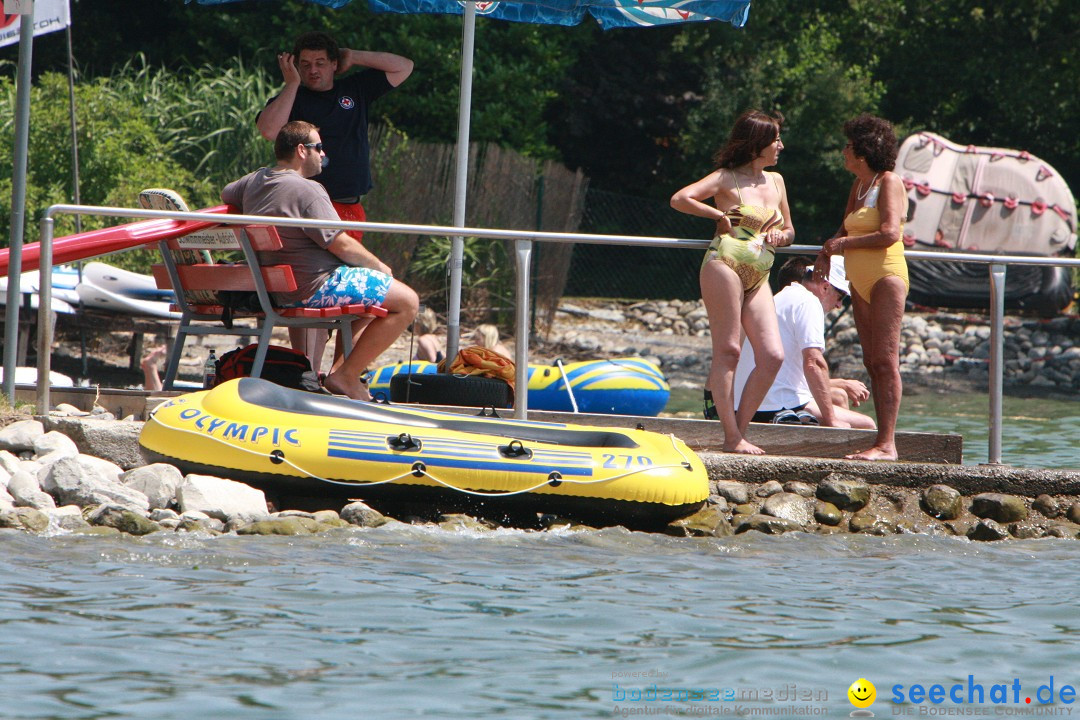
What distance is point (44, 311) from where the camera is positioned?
6398 millimetres

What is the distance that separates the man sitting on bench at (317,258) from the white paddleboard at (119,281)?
4.88 metres

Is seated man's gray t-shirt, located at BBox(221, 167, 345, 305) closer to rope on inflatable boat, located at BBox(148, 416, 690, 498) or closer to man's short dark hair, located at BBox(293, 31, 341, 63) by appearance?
man's short dark hair, located at BBox(293, 31, 341, 63)

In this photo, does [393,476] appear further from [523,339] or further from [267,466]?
[523,339]

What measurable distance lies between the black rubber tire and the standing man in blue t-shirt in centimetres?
50

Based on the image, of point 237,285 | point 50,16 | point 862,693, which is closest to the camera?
point 862,693

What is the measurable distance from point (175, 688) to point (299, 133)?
11.5 feet

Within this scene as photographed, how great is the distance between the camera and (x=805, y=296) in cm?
728

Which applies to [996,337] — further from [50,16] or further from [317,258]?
[50,16]

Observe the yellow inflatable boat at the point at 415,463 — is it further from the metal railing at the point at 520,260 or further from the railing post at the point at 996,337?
the railing post at the point at 996,337

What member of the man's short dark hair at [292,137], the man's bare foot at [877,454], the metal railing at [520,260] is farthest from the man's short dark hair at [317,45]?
the man's bare foot at [877,454]

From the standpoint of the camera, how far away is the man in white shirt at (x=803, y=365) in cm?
706

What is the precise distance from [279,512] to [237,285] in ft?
4.09

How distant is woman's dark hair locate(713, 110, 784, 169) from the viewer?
6.41 metres

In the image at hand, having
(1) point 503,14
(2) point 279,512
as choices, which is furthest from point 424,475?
(1) point 503,14
